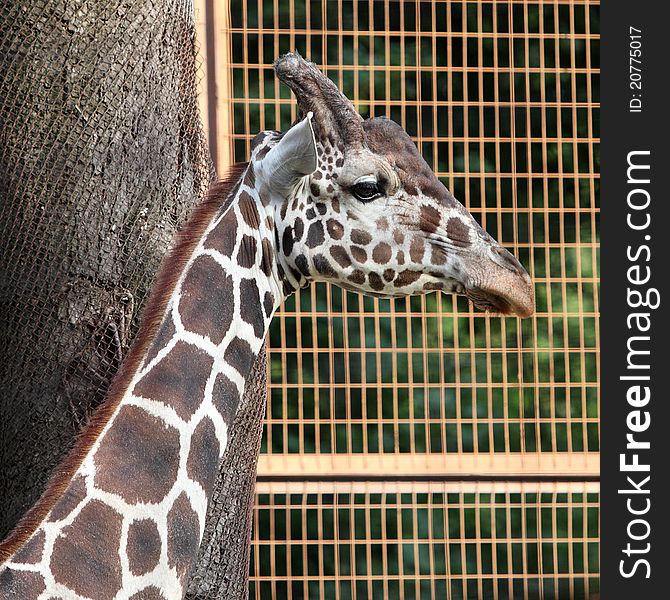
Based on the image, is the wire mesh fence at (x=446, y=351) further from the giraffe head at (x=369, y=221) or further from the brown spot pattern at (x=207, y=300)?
the brown spot pattern at (x=207, y=300)

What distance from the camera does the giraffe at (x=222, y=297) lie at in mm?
2533

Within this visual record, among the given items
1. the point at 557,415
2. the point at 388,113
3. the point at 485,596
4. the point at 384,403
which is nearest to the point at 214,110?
the point at 388,113

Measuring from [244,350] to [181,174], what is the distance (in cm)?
116

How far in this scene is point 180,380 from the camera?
106 inches

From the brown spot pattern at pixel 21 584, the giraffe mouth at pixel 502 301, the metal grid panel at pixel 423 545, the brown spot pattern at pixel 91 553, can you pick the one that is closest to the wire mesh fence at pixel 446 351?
the metal grid panel at pixel 423 545

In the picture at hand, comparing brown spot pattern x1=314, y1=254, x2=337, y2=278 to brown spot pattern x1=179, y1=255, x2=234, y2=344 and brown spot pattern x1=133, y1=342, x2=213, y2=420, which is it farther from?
brown spot pattern x1=133, y1=342, x2=213, y2=420

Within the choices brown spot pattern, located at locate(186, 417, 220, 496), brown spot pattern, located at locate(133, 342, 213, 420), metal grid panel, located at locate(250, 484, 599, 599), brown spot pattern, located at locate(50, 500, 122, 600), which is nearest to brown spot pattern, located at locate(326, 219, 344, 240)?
brown spot pattern, located at locate(133, 342, 213, 420)

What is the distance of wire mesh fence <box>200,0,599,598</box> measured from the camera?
477 centimetres

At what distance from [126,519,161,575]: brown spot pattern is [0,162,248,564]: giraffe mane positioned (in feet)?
0.57

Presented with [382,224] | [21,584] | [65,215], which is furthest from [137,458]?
[65,215]

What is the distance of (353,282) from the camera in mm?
2977

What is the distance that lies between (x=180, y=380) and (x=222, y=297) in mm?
225

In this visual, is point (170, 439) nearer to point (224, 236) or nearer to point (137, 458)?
point (137, 458)

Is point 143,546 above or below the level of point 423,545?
above
